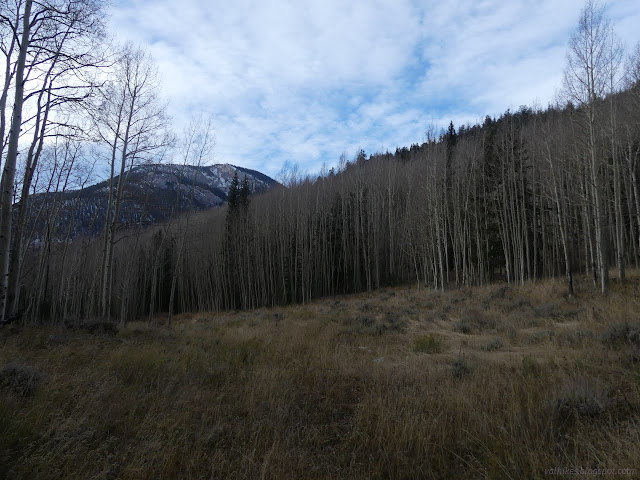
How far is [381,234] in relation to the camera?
36656mm

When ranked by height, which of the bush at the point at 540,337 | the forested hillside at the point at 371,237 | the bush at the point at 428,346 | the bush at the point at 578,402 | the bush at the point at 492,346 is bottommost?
the bush at the point at 428,346

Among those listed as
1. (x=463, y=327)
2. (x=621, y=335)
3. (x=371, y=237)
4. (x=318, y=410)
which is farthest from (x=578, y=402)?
(x=371, y=237)

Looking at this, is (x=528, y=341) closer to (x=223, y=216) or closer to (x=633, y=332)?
(x=633, y=332)

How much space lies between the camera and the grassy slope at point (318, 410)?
2.97 metres

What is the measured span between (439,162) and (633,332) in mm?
21463

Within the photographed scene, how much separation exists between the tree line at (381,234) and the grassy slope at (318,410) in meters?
9.93

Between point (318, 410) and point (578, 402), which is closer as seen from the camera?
point (578, 402)

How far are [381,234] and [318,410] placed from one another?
33164 millimetres

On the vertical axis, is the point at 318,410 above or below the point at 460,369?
below

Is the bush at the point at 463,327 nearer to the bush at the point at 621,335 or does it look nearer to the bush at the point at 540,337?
the bush at the point at 540,337

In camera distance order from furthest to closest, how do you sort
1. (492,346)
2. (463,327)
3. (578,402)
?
(463,327) < (492,346) < (578,402)

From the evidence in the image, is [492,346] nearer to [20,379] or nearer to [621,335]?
[621,335]

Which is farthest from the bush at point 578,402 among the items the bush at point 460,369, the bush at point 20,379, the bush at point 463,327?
the bush at point 20,379

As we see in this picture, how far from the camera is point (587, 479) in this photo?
7.84 feet
